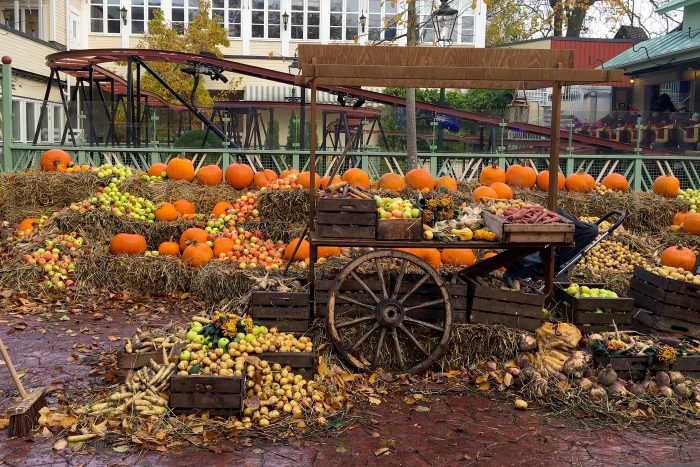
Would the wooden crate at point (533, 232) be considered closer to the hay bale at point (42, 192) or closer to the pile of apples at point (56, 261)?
the pile of apples at point (56, 261)

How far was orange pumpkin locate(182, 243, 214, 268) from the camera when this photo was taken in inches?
406

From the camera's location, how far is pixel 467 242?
22.2ft

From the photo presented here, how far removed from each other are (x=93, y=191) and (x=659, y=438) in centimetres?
903

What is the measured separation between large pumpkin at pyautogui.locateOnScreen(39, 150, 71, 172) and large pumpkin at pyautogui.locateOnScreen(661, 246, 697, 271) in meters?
9.28

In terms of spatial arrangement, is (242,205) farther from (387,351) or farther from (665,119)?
(665,119)

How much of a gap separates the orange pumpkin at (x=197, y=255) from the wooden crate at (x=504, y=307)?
14.7ft

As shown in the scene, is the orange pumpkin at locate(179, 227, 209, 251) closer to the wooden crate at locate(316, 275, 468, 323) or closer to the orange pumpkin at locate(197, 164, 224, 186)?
the orange pumpkin at locate(197, 164, 224, 186)

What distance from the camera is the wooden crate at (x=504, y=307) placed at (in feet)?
22.8

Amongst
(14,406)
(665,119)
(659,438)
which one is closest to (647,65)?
(665,119)

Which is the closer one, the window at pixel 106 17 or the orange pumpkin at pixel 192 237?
the orange pumpkin at pixel 192 237

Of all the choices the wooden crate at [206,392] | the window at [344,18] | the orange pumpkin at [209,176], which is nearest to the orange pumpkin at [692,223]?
the orange pumpkin at [209,176]

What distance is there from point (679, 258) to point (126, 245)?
732 centimetres

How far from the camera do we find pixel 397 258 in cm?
695

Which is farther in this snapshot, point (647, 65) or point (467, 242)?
point (647, 65)
